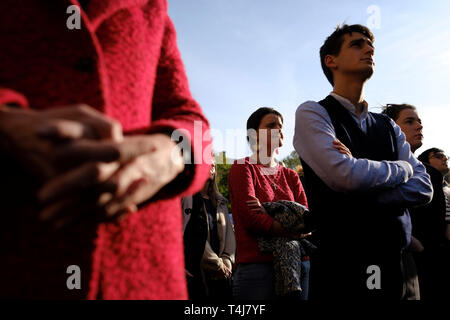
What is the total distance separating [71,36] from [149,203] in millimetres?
430

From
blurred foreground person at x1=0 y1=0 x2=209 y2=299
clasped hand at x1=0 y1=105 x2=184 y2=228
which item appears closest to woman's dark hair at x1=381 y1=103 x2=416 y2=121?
blurred foreground person at x1=0 y1=0 x2=209 y2=299

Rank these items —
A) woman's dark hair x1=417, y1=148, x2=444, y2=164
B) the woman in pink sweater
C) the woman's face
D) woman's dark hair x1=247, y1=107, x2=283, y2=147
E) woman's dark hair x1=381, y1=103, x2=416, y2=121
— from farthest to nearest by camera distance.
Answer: woman's dark hair x1=417, y1=148, x2=444, y2=164, woman's dark hair x1=381, y1=103, x2=416, y2=121, woman's dark hair x1=247, y1=107, x2=283, y2=147, the woman's face, the woman in pink sweater

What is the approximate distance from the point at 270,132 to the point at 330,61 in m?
1.16

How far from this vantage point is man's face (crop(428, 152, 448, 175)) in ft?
20.8

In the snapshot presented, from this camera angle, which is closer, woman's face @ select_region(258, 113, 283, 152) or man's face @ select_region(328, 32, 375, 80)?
man's face @ select_region(328, 32, 375, 80)

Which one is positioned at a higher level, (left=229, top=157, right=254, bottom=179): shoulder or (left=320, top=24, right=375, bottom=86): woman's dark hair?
(left=320, top=24, right=375, bottom=86): woman's dark hair

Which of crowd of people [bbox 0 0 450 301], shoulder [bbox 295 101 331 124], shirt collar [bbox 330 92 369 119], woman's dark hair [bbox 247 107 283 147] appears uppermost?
woman's dark hair [bbox 247 107 283 147]

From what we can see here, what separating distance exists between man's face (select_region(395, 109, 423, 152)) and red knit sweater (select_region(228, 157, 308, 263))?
1.73 metres

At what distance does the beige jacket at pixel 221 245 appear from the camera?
357 cm

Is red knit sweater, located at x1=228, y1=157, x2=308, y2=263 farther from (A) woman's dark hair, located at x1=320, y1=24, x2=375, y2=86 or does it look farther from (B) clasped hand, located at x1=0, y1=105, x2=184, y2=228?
(B) clasped hand, located at x1=0, y1=105, x2=184, y2=228

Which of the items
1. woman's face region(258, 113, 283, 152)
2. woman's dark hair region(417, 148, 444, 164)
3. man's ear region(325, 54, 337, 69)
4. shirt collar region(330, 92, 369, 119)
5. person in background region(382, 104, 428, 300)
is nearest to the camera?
shirt collar region(330, 92, 369, 119)

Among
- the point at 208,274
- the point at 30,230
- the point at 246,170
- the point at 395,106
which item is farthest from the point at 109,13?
the point at 395,106

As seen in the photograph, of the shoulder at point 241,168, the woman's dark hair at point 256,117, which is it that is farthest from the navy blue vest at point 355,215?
the woman's dark hair at point 256,117

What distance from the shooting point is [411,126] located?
4359mm
